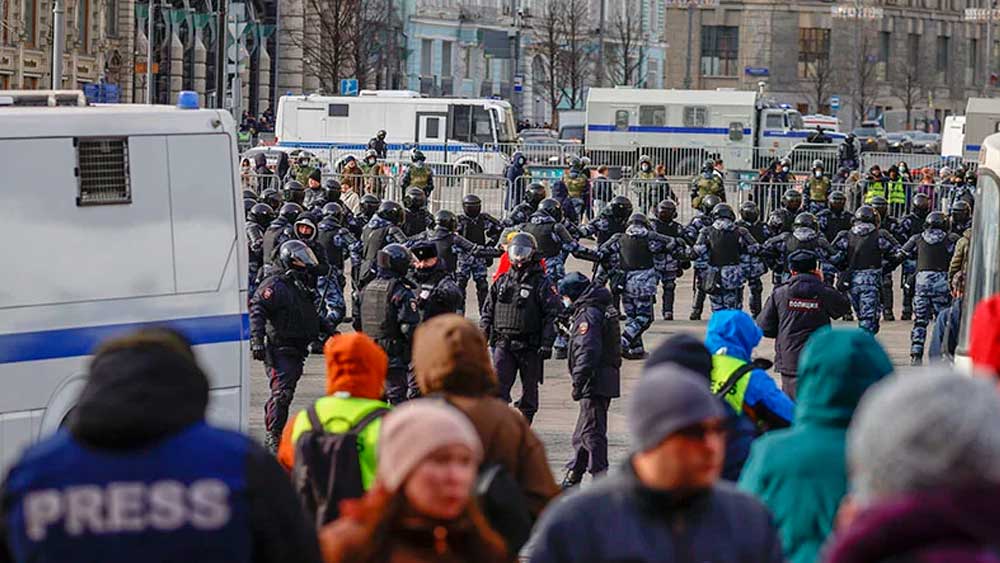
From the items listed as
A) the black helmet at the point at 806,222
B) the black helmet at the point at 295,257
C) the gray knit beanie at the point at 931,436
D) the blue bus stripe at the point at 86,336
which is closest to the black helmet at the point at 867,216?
the black helmet at the point at 806,222

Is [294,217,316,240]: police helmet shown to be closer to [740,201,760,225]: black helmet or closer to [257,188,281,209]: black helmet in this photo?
[257,188,281,209]: black helmet

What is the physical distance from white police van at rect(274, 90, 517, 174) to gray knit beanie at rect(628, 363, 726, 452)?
44.5m

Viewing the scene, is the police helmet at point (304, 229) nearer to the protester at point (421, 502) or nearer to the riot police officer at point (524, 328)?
the riot police officer at point (524, 328)

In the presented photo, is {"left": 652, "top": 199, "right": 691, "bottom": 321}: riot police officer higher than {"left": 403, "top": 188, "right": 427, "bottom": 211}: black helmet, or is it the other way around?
{"left": 403, "top": 188, "right": 427, "bottom": 211}: black helmet

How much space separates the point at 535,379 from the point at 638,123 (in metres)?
42.3

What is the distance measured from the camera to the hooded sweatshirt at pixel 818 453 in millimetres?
5922

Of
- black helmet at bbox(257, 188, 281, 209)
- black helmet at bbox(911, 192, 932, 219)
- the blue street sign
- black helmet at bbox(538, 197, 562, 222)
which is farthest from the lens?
the blue street sign

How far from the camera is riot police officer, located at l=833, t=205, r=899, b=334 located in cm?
2200

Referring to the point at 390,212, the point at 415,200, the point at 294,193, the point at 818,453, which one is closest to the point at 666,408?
the point at 818,453

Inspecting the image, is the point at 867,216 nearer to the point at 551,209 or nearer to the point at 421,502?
the point at 551,209

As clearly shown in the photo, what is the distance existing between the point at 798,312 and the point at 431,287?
2420 millimetres

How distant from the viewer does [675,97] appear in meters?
56.5

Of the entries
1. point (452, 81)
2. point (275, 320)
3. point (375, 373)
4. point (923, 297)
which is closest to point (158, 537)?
point (375, 373)

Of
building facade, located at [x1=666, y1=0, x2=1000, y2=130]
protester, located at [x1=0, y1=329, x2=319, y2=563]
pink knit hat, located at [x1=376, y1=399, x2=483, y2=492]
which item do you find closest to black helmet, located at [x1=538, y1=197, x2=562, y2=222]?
pink knit hat, located at [x1=376, y1=399, x2=483, y2=492]
